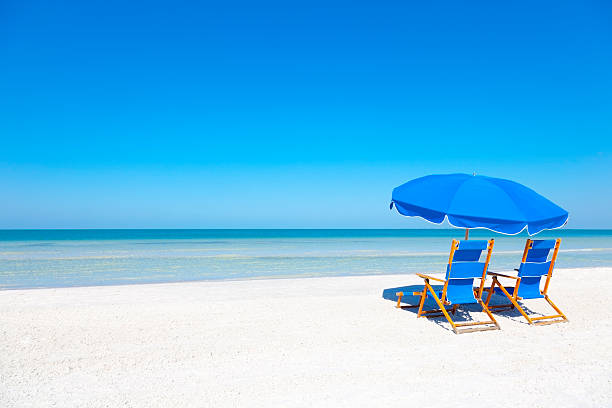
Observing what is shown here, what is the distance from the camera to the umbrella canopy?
5086 millimetres

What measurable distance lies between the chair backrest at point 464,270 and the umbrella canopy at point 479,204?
1.28ft

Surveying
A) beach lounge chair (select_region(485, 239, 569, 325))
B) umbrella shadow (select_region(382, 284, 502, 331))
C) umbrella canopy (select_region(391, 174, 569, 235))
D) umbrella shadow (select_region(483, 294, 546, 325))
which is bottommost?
umbrella shadow (select_region(483, 294, 546, 325))

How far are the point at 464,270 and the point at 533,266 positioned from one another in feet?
3.56

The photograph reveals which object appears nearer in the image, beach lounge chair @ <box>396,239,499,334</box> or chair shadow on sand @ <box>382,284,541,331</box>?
beach lounge chair @ <box>396,239,499,334</box>

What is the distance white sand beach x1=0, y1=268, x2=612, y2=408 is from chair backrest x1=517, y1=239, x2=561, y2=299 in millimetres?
464

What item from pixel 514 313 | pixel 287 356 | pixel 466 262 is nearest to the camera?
pixel 287 356

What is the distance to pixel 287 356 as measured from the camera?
4203mm

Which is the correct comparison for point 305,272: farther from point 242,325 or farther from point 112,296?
point 242,325

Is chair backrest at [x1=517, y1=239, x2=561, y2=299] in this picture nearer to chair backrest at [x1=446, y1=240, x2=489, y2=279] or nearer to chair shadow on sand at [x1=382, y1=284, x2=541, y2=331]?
chair shadow on sand at [x1=382, y1=284, x2=541, y2=331]

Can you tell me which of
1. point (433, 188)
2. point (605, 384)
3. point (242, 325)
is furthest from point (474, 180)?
point (242, 325)

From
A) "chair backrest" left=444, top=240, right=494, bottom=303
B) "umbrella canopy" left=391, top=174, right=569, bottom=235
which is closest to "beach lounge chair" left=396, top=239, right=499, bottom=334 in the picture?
"chair backrest" left=444, top=240, right=494, bottom=303

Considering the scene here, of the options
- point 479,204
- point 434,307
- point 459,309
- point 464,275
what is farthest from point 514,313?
point 479,204

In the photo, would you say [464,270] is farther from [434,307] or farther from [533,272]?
[434,307]

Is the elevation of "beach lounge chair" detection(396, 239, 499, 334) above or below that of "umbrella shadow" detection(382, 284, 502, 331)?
above
